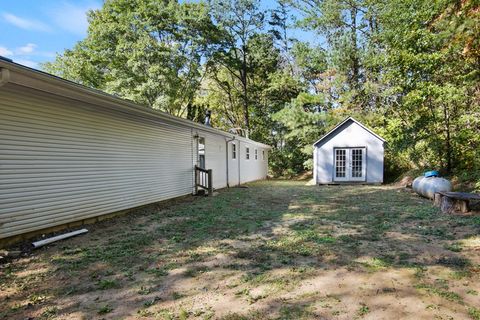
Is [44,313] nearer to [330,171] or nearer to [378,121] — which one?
[330,171]

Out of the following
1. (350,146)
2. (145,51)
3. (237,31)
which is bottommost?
(350,146)

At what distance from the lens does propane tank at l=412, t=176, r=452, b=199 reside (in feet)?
28.5

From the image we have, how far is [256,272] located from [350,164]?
12.8 meters

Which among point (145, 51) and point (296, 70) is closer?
point (145, 51)

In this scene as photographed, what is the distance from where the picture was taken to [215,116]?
28.8 m

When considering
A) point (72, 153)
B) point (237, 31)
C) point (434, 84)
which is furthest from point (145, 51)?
point (434, 84)

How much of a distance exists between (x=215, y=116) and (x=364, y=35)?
46.1ft

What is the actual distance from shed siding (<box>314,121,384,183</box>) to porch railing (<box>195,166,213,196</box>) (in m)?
6.53

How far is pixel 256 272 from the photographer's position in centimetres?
352

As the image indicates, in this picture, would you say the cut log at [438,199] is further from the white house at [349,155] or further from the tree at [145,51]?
the tree at [145,51]

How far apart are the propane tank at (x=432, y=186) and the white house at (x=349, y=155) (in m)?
5.21

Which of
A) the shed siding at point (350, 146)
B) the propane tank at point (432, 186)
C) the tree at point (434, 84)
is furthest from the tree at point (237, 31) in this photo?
the propane tank at point (432, 186)

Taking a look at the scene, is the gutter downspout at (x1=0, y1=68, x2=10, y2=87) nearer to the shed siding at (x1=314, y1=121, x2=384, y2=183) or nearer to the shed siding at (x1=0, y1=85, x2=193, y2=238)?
the shed siding at (x1=0, y1=85, x2=193, y2=238)

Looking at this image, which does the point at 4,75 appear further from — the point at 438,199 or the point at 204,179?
the point at 438,199
